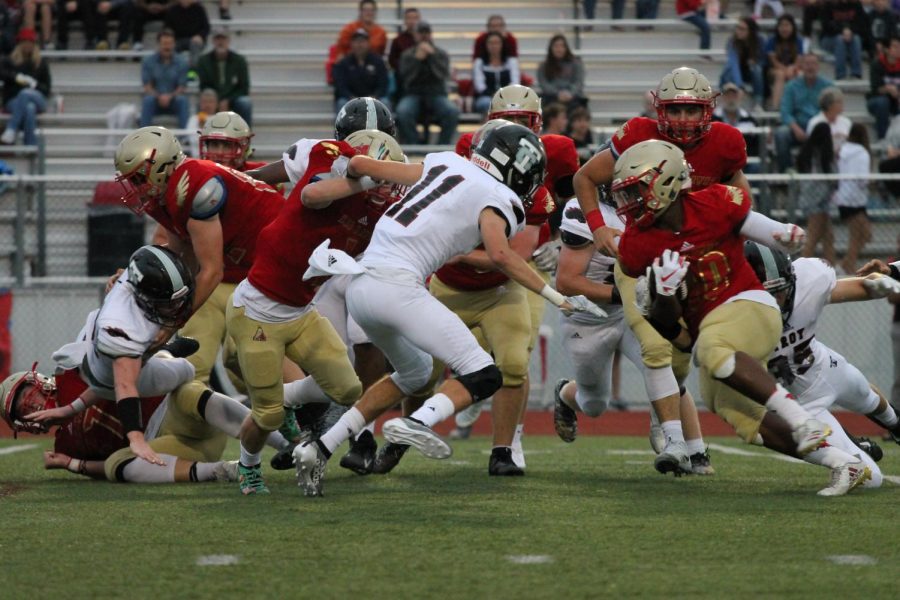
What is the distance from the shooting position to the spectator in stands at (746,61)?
14.6 meters

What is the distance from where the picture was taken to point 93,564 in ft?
13.8

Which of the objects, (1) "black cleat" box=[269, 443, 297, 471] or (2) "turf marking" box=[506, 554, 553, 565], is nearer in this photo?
(2) "turf marking" box=[506, 554, 553, 565]

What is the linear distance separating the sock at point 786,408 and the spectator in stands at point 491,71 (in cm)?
916

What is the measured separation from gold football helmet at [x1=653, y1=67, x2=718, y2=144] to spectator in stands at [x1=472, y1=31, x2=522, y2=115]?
25.0 feet

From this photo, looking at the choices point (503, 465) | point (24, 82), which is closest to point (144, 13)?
point (24, 82)

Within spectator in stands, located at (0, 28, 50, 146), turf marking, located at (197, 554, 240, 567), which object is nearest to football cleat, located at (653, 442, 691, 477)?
turf marking, located at (197, 554, 240, 567)

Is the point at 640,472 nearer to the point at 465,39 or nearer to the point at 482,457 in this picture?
the point at 482,457

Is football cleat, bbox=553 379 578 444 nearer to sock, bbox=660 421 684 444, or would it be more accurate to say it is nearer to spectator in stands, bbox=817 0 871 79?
sock, bbox=660 421 684 444

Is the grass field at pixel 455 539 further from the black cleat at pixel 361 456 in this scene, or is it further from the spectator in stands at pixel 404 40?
the spectator in stands at pixel 404 40

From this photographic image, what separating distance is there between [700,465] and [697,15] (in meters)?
9.72

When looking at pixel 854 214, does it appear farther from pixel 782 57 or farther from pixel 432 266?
pixel 432 266

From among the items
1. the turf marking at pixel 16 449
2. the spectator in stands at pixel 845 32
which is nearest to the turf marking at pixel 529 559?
the turf marking at pixel 16 449

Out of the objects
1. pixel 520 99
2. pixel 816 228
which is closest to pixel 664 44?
pixel 816 228

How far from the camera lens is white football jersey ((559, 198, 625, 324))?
7273 mm
